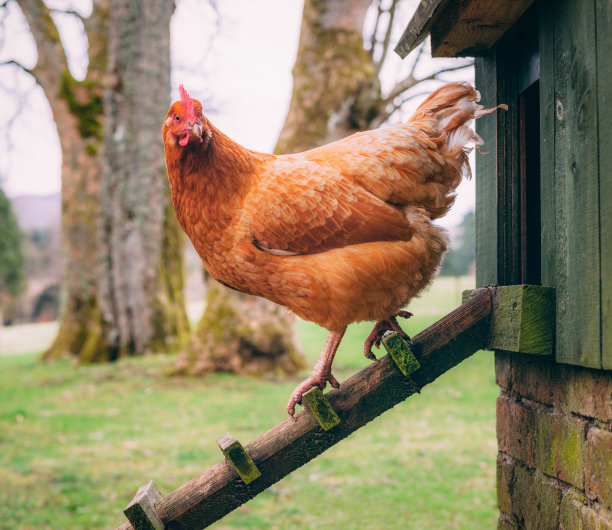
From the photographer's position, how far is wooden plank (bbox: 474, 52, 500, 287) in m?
2.82

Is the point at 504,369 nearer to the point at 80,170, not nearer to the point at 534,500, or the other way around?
the point at 534,500

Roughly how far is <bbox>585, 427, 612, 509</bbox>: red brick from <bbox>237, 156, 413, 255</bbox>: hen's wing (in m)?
1.03

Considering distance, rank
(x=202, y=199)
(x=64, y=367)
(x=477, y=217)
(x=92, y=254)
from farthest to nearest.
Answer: (x=92, y=254) < (x=64, y=367) < (x=477, y=217) < (x=202, y=199)

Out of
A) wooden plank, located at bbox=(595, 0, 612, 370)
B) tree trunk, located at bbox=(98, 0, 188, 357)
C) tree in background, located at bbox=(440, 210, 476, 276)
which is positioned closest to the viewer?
wooden plank, located at bbox=(595, 0, 612, 370)

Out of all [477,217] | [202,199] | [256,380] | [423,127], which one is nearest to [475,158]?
[477,217]

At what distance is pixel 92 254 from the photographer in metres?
12.9

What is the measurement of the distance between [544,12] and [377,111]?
6.29 metres

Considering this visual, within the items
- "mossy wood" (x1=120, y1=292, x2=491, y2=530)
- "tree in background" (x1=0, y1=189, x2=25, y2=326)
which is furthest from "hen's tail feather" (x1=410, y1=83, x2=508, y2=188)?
"tree in background" (x1=0, y1=189, x2=25, y2=326)

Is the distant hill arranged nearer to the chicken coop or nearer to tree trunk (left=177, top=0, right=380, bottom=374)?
tree trunk (left=177, top=0, right=380, bottom=374)

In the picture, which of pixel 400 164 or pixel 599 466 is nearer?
pixel 599 466

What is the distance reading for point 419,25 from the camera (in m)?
2.54

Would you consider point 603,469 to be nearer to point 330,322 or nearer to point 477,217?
point 330,322

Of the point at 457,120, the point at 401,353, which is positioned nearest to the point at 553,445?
the point at 401,353

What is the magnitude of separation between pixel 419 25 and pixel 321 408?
1707 mm
